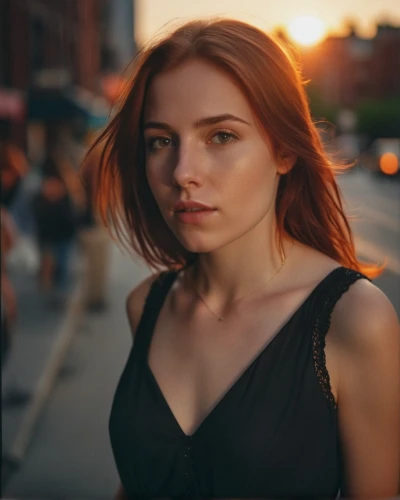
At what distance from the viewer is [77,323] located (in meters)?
8.70

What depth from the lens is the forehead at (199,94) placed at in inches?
62.2

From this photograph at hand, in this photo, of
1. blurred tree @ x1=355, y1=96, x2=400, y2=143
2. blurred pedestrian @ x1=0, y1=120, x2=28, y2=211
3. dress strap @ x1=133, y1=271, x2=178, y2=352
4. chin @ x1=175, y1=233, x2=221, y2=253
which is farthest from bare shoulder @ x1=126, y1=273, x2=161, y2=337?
blurred tree @ x1=355, y1=96, x2=400, y2=143

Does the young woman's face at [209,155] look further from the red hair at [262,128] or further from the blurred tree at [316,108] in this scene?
the blurred tree at [316,108]

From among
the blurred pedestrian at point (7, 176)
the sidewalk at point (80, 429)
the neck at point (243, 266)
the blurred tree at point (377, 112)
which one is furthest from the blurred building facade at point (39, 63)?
the neck at point (243, 266)

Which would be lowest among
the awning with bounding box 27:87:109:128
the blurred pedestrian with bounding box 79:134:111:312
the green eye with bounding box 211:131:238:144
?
the blurred pedestrian with bounding box 79:134:111:312

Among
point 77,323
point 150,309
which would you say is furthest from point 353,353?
point 77,323

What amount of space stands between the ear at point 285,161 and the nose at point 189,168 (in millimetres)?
208

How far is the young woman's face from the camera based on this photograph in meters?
1.59

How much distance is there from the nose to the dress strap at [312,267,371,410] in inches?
14.0

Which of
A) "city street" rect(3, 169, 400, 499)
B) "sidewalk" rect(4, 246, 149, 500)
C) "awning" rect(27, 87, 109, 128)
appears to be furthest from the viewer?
"awning" rect(27, 87, 109, 128)

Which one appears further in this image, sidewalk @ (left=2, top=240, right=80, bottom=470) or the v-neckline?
A: sidewalk @ (left=2, top=240, right=80, bottom=470)

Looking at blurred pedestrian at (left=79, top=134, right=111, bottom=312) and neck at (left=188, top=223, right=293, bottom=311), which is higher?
neck at (left=188, top=223, right=293, bottom=311)

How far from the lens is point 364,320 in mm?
1504

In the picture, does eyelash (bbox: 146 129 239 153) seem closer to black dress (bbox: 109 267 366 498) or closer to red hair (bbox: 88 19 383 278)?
red hair (bbox: 88 19 383 278)
